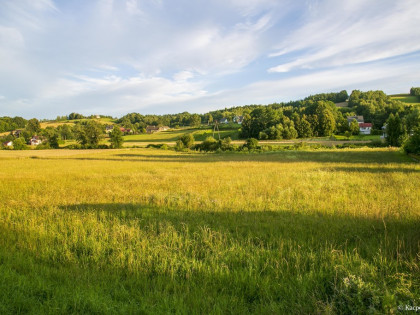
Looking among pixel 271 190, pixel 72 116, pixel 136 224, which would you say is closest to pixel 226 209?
pixel 136 224

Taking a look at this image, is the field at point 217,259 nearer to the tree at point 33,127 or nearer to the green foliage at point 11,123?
the tree at point 33,127

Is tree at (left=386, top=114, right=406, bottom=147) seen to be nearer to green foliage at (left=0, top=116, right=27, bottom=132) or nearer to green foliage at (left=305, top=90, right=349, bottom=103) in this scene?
green foliage at (left=305, top=90, right=349, bottom=103)

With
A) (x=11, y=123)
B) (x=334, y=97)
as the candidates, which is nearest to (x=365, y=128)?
(x=334, y=97)

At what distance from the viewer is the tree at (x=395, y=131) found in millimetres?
52656

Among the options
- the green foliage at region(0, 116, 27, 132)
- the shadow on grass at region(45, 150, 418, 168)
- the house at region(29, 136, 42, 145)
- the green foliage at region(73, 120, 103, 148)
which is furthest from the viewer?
the green foliage at region(0, 116, 27, 132)

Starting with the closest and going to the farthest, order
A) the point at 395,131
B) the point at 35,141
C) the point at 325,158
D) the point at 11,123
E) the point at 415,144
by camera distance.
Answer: the point at 415,144
the point at 325,158
the point at 395,131
the point at 35,141
the point at 11,123

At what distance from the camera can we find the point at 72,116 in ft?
645

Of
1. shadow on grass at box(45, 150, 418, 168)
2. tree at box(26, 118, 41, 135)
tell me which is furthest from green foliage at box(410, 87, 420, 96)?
tree at box(26, 118, 41, 135)

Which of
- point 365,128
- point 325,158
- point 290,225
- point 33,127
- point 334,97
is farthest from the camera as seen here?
point 334,97

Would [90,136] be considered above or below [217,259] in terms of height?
above

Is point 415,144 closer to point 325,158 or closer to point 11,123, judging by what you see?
point 325,158

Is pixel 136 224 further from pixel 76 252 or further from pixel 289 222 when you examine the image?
pixel 289 222

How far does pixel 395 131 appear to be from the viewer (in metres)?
53.5

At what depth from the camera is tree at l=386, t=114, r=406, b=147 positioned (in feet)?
173
